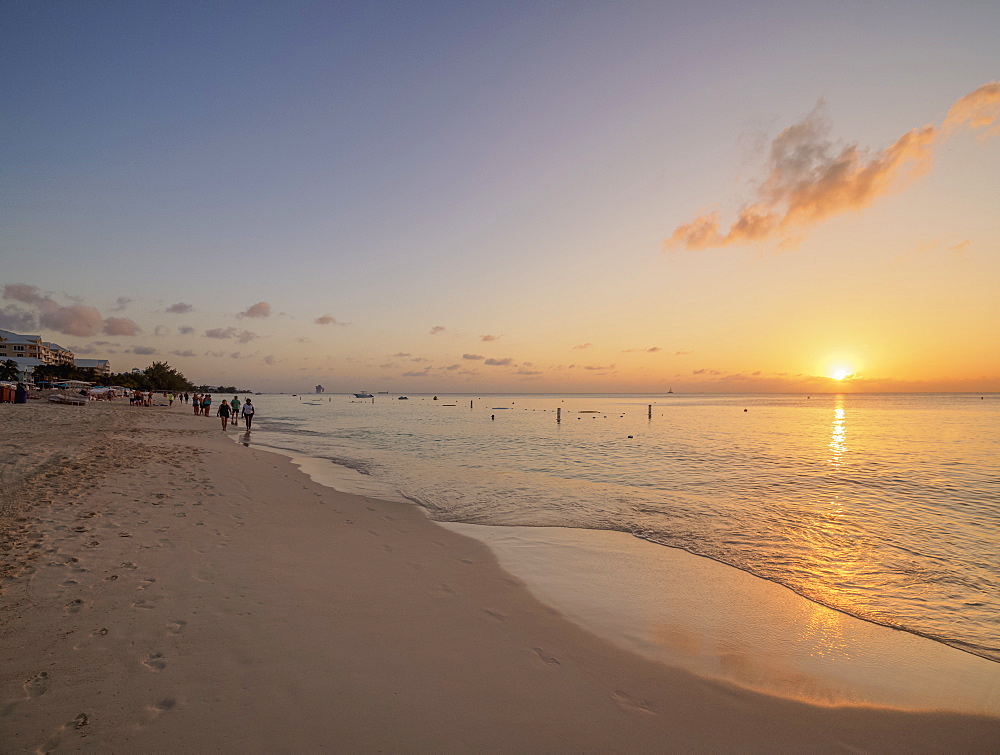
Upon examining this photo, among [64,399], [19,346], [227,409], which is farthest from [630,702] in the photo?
[19,346]

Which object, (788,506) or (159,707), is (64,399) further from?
(788,506)

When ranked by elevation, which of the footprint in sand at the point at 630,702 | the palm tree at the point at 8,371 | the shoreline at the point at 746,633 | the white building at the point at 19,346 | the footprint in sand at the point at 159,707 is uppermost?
the white building at the point at 19,346

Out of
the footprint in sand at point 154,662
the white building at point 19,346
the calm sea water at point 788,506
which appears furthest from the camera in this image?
the white building at point 19,346

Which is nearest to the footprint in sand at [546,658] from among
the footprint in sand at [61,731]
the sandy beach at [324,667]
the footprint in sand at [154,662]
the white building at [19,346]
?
the sandy beach at [324,667]

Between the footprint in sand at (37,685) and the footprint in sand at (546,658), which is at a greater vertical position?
the footprint in sand at (37,685)

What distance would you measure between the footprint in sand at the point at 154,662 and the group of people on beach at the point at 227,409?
29.7 m

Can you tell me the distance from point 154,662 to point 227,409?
3489 centimetres

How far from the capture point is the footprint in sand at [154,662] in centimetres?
430

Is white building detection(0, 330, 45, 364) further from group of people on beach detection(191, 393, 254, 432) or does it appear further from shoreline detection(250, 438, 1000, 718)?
shoreline detection(250, 438, 1000, 718)

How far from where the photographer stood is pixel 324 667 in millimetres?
4602

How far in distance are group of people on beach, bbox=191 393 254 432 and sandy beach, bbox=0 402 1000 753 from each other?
2705 cm

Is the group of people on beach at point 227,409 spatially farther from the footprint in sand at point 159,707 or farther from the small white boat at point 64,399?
the footprint in sand at point 159,707

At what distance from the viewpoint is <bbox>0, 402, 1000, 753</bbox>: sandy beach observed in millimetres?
3719

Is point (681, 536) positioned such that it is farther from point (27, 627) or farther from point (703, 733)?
point (27, 627)
